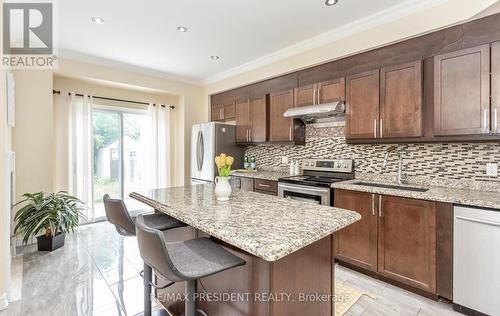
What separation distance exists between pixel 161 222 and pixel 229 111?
10.3 feet

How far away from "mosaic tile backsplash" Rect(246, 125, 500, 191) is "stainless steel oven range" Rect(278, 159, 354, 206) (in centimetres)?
11

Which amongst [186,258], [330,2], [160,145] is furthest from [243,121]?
[186,258]

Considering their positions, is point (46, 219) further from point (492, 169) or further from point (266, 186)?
point (492, 169)

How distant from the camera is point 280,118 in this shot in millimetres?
3744

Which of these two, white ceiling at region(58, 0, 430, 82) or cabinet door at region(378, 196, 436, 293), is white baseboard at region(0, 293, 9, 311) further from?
cabinet door at region(378, 196, 436, 293)

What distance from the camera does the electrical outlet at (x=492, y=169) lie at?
218 cm

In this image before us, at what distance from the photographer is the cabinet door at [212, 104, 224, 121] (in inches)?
190

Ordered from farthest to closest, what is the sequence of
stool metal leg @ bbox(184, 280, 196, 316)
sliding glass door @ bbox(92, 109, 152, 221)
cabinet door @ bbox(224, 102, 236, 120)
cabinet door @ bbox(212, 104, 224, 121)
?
cabinet door @ bbox(212, 104, 224, 121) < cabinet door @ bbox(224, 102, 236, 120) < sliding glass door @ bbox(92, 109, 152, 221) < stool metal leg @ bbox(184, 280, 196, 316)

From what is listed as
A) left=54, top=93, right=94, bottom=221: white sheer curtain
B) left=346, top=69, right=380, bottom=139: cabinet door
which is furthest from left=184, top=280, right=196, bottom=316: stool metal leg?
left=54, top=93, right=94, bottom=221: white sheer curtain

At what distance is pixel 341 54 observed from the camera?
2.93 m

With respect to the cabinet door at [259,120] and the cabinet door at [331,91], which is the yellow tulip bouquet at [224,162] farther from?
the cabinet door at [259,120]

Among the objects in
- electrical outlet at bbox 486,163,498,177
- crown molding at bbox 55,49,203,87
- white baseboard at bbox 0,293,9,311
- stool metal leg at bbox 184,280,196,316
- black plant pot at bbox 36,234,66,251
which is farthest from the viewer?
crown molding at bbox 55,49,203,87

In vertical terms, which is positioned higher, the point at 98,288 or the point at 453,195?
the point at 453,195

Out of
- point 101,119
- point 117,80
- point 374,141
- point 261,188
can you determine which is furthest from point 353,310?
point 101,119
